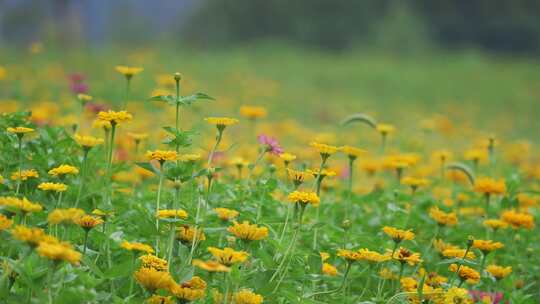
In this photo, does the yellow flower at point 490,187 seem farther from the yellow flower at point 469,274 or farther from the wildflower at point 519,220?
the yellow flower at point 469,274

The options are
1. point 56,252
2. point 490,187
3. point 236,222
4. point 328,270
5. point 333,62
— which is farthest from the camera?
point 333,62

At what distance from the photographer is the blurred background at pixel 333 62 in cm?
725

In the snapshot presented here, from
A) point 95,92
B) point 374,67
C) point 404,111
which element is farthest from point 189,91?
point 374,67

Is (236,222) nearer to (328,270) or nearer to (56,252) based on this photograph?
(328,270)

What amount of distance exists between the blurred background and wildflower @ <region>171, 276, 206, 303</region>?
2202 mm

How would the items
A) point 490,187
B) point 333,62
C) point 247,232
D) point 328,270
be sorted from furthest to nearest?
point 333,62 < point 490,187 < point 328,270 < point 247,232

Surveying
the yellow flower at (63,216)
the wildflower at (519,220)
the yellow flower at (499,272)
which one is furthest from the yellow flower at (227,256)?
the wildflower at (519,220)

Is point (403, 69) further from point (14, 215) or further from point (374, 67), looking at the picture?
point (14, 215)

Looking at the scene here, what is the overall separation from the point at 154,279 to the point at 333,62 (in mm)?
11418

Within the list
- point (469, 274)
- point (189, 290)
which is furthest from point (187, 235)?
point (469, 274)

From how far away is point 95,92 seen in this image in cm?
→ 607

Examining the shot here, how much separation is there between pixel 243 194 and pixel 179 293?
61 cm

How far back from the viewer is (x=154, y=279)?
49.2 inches

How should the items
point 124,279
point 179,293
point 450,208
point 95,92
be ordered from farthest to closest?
A: point 95,92, point 450,208, point 124,279, point 179,293
